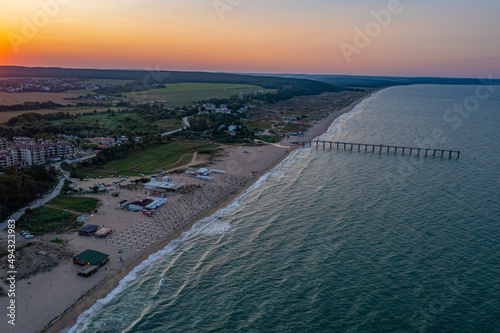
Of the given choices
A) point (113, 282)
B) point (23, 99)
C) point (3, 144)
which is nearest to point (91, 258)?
point (113, 282)

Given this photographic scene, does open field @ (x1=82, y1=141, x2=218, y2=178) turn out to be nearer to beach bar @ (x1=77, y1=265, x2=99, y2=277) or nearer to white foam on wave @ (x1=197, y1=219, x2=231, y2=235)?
white foam on wave @ (x1=197, y1=219, x2=231, y2=235)

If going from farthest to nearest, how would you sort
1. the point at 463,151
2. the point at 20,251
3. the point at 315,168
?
the point at 463,151
the point at 315,168
the point at 20,251

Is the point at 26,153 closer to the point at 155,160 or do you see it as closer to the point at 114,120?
the point at 155,160

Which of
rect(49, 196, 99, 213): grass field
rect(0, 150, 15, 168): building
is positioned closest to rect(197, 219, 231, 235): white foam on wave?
rect(49, 196, 99, 213): grass field

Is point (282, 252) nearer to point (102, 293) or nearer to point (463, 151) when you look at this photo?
point (102, 293)

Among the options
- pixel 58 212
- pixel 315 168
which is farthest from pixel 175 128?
pixel 58 212
